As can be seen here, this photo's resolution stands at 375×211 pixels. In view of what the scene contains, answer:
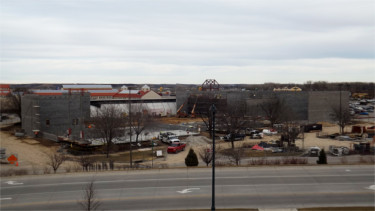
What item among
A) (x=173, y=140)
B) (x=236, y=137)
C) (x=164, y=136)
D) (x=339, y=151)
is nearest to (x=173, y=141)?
(x=173, y=140)

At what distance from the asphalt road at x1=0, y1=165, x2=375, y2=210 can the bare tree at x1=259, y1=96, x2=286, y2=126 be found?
109ft

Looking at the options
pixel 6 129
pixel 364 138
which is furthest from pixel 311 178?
pixel 6 129

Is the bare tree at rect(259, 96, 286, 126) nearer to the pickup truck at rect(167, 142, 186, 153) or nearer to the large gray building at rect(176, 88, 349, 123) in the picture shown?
the large gray building at rect(176, 88, 349, 123)

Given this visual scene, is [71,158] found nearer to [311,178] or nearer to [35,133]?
[35,133]

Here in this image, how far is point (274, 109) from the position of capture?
5569 cm

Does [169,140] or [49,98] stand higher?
[49,98]

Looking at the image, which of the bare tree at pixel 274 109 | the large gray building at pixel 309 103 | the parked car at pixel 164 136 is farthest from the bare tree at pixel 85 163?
the large gray building at pixel 309 103

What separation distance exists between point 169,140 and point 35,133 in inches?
746

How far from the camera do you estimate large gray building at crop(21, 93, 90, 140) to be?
146 feet

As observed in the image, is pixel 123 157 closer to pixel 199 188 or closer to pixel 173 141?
pixel 173 141

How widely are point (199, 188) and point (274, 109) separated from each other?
40.4 m

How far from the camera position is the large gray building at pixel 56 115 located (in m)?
44.5

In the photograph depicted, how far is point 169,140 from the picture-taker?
133 ft

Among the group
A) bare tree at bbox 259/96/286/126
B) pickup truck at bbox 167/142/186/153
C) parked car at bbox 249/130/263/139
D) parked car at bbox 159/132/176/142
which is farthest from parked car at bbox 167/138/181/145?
bare tree at bbox 259/96/286/126
